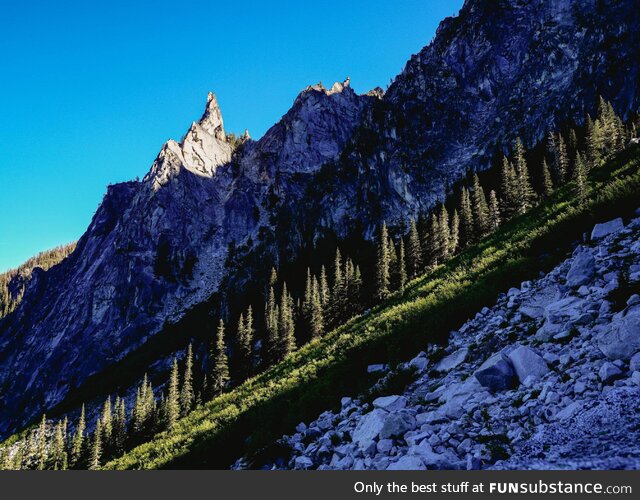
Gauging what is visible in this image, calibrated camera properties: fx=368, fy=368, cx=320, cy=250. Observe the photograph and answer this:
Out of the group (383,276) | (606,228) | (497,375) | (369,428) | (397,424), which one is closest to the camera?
(497,375)

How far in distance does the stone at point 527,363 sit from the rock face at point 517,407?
0.02 meters

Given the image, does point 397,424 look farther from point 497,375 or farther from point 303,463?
point 303,463

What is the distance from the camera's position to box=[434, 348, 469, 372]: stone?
1120 centimetres

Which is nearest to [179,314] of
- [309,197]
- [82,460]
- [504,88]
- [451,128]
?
[309,197]

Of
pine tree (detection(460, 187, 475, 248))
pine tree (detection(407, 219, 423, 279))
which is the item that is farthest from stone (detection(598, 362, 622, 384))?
pine tree (detection(460, 187, 475, 248))

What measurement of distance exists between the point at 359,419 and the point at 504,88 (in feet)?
656

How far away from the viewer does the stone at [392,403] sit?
1016cm

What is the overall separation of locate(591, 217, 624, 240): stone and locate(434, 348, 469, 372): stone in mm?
6796

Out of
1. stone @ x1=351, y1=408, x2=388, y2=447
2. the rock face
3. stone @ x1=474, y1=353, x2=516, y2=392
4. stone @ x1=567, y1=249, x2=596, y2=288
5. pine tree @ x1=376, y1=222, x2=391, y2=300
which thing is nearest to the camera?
the rock face

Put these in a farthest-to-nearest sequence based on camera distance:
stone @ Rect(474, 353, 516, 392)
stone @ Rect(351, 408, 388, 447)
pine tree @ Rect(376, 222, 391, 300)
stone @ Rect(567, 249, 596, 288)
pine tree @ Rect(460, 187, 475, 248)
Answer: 1. pine tree @ Rect(460, 187, 475, 248)
2. pine tree @ Rect(376, 222, 391, 300)
3. stone @ Rect(567, 249, 596, 288)
4. stone @ Rect(351, 408, 388, 447)
5. stone @ Rect(474, 353, 516, 392)

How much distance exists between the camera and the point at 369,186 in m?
163

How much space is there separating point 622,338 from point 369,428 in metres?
5.81

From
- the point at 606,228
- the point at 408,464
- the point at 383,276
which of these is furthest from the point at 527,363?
the point at 383,276

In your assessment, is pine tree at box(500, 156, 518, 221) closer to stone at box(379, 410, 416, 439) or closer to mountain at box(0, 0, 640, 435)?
mountain at box(0, 0, 640, 435)
